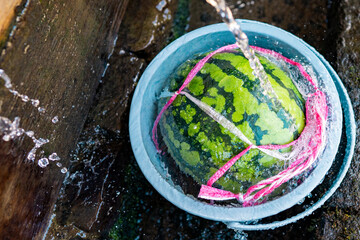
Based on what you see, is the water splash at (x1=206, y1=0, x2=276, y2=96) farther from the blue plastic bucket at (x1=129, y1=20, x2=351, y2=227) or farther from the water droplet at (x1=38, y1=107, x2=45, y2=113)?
the water droplet at (x1=38, y1=107, x2=45, y2=113)

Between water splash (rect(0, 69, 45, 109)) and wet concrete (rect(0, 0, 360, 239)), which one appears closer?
water splash (rect(0, 69, 45, 109))

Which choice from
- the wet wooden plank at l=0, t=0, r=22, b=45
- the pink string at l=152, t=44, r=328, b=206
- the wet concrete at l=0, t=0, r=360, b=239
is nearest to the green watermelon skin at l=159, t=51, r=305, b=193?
the pink string at l=152, t=44, r=328, b=206

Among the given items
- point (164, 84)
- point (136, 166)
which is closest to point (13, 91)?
point (164, 84)

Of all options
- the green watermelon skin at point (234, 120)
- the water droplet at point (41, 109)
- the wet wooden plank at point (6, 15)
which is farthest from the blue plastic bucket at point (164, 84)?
the wet wooden plank at point (6, 15)

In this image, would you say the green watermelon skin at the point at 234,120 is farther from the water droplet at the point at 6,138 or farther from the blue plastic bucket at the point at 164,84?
the water droplet at the point at 6,138

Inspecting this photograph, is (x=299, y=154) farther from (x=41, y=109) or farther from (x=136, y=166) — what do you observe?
(x=41, y=109)

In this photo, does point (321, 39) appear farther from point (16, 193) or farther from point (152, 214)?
point (16, 193)
